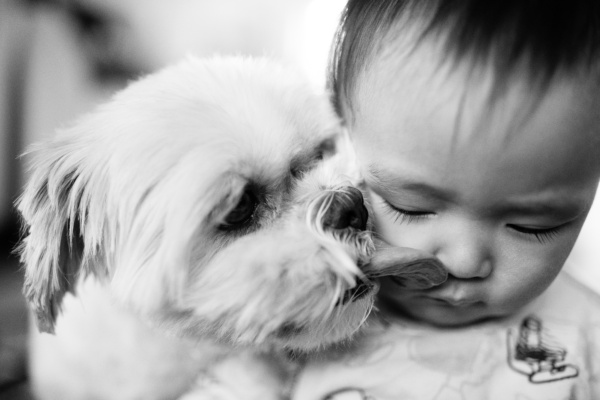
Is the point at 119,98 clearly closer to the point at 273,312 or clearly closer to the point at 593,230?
the point at 273,312

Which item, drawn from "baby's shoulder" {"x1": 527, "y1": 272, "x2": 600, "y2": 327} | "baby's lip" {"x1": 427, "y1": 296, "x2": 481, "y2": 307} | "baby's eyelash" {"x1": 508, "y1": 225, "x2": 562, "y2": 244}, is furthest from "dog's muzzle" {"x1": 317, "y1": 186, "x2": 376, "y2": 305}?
"baby's shoulder" {"x1": 527, "y1": 272, "x2": 600, "y2": 327}

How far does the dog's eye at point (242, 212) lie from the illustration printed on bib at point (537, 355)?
483 millimetres

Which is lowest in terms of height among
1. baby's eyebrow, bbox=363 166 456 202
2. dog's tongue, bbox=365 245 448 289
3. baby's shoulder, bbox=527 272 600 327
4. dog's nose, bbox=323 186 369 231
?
baby's shoulder, bbox=527 272 600 327

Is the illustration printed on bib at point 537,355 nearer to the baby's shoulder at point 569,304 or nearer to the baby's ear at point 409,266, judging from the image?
the baby's shoulder at point 569,304

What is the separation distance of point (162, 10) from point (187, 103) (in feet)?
2.25

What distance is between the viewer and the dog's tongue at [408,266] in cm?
73

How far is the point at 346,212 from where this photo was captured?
0.80 meters

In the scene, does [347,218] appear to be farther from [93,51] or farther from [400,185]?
[93,51]

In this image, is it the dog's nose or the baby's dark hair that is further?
the dog's nose

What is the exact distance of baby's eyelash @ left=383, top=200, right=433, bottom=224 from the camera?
79 centimetres

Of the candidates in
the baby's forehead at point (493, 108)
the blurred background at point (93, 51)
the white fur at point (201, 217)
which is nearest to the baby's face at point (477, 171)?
the baby's forehead at point (493, 108)

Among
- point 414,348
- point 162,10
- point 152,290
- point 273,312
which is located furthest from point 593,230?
point 162,10

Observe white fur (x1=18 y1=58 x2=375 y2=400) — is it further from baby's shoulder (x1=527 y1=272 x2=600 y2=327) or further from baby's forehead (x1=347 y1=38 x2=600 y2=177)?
baby's shoulder (x1=527 y1=272 x2=600 y2=327)

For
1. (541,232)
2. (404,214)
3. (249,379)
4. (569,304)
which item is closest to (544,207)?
(541,232)
